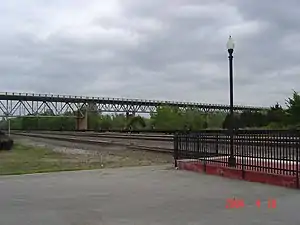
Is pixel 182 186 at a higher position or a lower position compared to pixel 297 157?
lower

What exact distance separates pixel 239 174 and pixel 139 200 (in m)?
4.65

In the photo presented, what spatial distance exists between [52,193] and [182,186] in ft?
11.7

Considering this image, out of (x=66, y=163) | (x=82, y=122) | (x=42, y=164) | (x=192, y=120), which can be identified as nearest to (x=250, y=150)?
(x=66, y=163)

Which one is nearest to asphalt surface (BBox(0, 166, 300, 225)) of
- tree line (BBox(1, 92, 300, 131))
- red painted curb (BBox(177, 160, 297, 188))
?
red painted curb (BBox(177, 160, 297, 188))

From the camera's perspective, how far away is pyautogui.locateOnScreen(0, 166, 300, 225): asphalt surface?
848 cm

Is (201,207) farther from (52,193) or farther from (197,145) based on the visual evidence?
(197,145)

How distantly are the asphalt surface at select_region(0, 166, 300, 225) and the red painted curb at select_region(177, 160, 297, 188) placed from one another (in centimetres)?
43

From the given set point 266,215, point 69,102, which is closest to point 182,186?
point 266,215

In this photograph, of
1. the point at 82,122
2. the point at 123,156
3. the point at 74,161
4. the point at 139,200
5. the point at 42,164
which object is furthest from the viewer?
the point at 82,122

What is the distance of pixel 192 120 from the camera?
12656 cm

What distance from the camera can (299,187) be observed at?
465 inches
